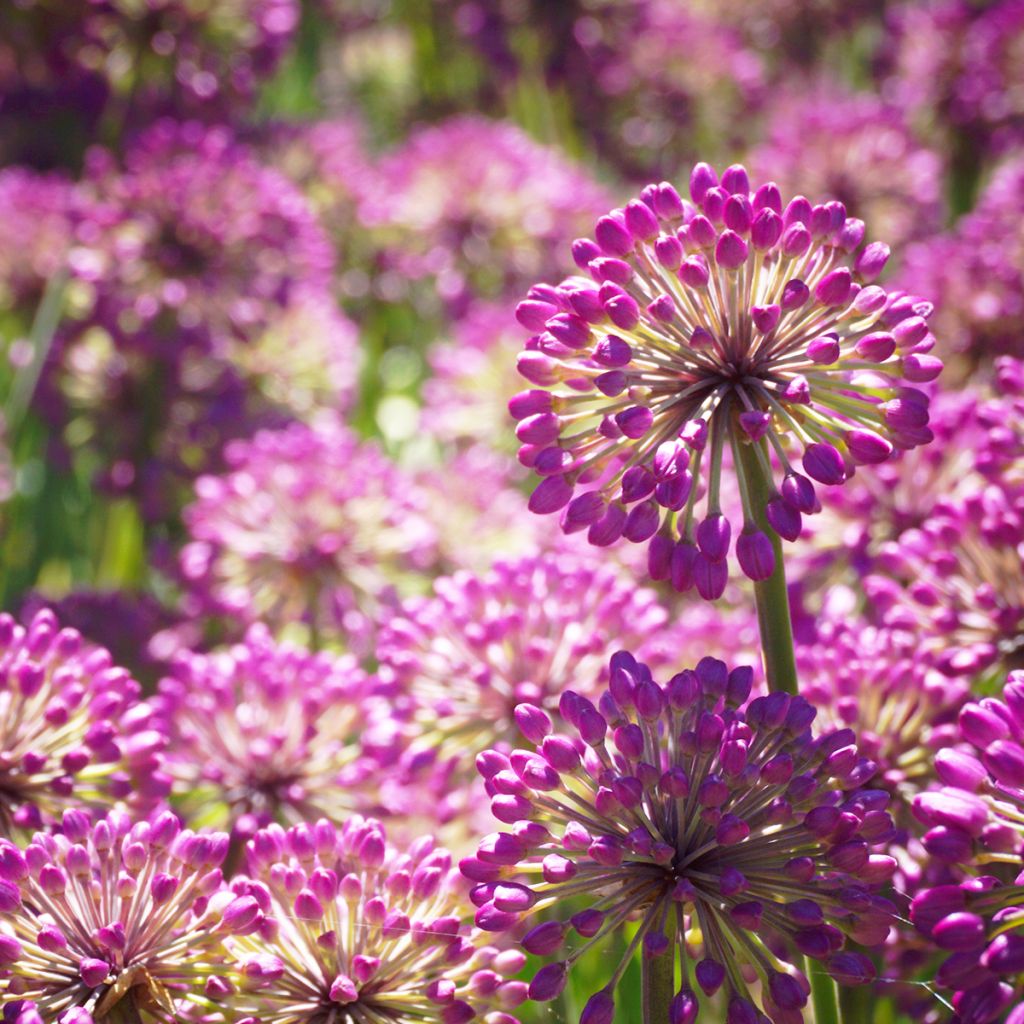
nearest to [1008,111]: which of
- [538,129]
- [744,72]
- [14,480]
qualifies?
[744,72]

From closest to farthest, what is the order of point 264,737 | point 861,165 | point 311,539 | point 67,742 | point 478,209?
point 67,742 → point 264,737 → point 311,539 → point 861,165 → point 478,209

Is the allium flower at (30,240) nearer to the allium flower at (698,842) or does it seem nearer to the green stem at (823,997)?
the allium flower at (698,842)

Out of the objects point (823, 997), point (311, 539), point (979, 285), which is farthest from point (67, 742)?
point (979, 285)

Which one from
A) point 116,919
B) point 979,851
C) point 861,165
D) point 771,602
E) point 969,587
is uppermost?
point 861,165

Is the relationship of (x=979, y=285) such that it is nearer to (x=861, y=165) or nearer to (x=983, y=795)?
(x=861, y=165)

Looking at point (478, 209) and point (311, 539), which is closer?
Result: point (311, 539)

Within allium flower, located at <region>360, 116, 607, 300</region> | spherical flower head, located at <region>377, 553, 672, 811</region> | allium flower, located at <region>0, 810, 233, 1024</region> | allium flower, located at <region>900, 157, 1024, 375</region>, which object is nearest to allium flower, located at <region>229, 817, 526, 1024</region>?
allium flower, located at <region>0, 810, 233, 1024</region>
